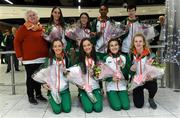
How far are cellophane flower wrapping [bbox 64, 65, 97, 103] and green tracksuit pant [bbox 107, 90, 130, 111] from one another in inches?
10.8

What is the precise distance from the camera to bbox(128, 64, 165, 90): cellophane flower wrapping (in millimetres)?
4328

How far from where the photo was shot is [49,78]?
14.7 ft

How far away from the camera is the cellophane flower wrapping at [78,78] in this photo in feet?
14.6

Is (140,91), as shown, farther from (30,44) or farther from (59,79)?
(30,44)

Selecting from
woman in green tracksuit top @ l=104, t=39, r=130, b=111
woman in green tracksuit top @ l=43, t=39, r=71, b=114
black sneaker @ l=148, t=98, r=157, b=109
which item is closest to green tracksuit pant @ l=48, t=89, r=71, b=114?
woman in green tracksuit top @ l=43, t=39, r=71, b=114

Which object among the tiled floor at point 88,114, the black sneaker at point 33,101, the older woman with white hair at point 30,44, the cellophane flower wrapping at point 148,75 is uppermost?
the older woman with white hair at point 30,44

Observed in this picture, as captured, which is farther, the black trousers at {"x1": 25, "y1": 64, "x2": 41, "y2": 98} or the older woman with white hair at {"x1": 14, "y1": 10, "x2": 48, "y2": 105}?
the black trousers at {"x1": 25, "y1": 64, "x2": 41, "y2": 98}

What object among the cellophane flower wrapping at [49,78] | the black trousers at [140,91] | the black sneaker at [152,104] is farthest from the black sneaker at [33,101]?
the black sneaker at [152,104]

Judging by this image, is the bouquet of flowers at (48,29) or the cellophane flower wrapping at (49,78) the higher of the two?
A: the bouquet of flowers at (48,29)

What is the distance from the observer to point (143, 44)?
4531 millimetres

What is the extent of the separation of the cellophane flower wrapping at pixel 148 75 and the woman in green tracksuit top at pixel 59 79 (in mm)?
970

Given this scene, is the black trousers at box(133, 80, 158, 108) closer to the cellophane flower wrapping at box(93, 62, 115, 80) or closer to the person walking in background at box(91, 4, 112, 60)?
the cellophane flower wrapping at box(93, 62, 115, 80)

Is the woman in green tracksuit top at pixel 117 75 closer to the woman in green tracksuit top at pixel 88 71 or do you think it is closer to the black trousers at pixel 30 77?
the woman in green tracksuit top at pixel 88 71

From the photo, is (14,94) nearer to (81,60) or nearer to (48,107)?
(48,107)
